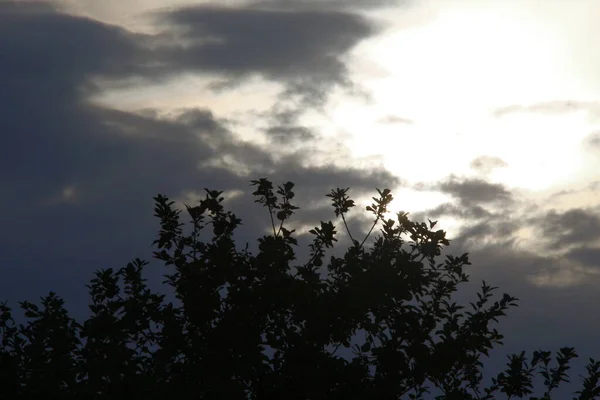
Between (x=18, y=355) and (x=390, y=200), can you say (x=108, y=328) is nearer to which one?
(x=18, y=355)

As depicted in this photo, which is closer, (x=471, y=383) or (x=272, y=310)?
(x=272, y=310)

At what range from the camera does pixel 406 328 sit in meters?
15.8

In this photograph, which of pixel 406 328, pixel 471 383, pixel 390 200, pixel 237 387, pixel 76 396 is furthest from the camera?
pixel 471 383

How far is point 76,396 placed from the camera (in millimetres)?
12914

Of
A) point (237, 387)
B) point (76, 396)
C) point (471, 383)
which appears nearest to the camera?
point (76, 396)

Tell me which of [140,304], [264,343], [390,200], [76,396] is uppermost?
[390,200]

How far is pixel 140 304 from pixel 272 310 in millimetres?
2734

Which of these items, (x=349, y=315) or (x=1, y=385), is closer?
(x=1, y=385)

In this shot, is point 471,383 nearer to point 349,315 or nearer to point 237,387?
point 349,315

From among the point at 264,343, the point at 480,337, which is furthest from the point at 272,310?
the point at 480,337

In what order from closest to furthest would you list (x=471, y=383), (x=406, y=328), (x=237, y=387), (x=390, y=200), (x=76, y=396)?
(x=76, y=396), (x=237, y=387), (x=406, y=328), (x=390, y=200), (x=471, y=383)

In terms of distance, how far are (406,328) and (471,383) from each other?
4.80m

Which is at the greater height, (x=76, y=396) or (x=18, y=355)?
(x=18, y=355)

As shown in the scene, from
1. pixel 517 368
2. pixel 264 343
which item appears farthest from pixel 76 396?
pixel 517 368
